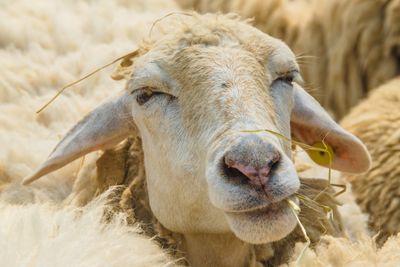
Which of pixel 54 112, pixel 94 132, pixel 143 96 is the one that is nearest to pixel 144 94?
pixel 143 96

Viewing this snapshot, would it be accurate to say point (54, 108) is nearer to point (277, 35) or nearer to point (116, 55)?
point (116, 55)

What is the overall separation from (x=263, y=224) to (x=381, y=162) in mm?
2115

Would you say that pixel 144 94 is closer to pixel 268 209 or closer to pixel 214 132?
pixel 214 132

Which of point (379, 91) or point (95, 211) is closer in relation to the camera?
point (95, 211)

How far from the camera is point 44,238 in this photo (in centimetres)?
326

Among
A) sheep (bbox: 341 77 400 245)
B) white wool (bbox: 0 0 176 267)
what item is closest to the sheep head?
white wool (bbox: 0 0 176 267)

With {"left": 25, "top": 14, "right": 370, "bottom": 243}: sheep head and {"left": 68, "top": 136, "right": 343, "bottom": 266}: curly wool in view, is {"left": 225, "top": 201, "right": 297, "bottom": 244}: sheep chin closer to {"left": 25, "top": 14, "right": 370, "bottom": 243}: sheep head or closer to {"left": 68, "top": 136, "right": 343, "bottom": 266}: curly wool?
{"left": 25, "top": 14, "right": 370, "bottom": 243}: sheep head

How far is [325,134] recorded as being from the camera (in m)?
3.88

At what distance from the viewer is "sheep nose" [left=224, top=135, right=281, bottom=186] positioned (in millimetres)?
2889

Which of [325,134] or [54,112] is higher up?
[325,134]

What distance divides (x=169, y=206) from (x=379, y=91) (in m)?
2.53

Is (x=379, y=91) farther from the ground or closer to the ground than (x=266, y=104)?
closer to the ground

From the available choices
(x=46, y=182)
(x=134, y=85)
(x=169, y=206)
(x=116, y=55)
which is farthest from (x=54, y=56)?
(x=169, y=206)

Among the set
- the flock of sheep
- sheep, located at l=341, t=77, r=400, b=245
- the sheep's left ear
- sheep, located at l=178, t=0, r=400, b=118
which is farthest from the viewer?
sheep, located at l=178, t=0, r=400, b=118
